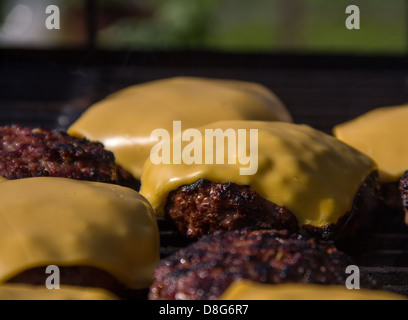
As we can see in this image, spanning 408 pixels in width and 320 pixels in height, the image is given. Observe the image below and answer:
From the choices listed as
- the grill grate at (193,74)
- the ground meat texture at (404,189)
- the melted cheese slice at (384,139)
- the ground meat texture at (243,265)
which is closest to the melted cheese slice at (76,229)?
the ground meat texture at (243,265)

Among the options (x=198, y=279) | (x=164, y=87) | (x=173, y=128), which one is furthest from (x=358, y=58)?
(x=198, y=279)

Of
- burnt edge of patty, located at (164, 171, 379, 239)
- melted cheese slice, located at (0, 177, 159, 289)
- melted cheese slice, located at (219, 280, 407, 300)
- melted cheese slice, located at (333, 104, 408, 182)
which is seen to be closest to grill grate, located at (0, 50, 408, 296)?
melted cheese slice, located at (333, 104, 408, 182)

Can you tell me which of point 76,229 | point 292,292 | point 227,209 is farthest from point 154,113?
point 292,292

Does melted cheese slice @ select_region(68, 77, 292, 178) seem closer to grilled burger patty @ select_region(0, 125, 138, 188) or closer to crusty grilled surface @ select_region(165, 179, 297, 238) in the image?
grilled burger patty @ select_region(0, 125, 138, 188)

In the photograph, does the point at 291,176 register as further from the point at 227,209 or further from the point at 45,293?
the point at 45,293
